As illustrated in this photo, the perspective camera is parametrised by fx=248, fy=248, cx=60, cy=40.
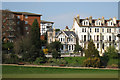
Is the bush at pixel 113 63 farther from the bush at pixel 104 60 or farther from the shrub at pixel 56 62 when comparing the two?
the shrub at pixel 56 62

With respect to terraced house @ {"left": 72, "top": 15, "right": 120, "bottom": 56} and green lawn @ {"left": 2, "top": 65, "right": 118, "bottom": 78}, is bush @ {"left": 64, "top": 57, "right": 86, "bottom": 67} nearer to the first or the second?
green lawn @ {"left": 2, "top": 65, "right": 118, "bottom": 78}

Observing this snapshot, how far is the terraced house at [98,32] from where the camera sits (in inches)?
2176

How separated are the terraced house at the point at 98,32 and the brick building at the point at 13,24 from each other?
1217 centimetres

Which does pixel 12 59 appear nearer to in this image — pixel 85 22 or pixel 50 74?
pixel 50 74

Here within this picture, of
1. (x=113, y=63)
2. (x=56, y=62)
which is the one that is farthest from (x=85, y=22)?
(x=56, y=62)

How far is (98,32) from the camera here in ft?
183

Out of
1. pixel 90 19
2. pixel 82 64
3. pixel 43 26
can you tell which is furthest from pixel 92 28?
pixel 43 26

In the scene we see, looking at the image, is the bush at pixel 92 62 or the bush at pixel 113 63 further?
the bush at pixel 113 63

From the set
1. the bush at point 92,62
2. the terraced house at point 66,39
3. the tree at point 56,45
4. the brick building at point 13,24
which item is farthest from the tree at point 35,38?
the bush at point 92,62

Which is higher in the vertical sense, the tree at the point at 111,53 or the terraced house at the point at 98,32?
the terraced house at the point at 98,32

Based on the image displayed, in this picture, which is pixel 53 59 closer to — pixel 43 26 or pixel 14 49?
pixel 14 49

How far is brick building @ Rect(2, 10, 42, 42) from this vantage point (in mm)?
52594

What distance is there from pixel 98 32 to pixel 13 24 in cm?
1897

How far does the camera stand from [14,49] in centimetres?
4609
